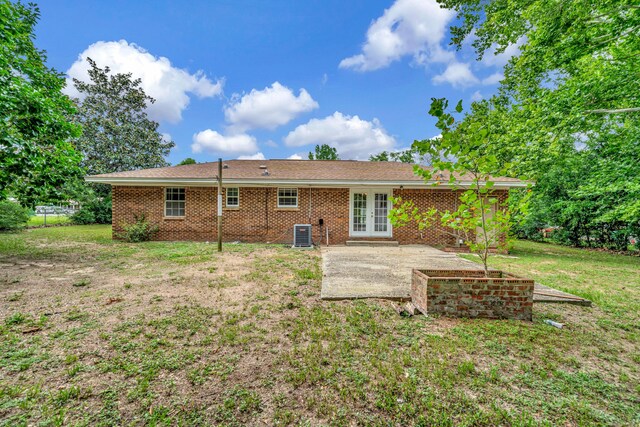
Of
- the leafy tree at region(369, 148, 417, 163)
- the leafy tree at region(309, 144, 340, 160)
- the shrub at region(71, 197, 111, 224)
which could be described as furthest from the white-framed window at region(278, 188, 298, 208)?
the leafy tree at region(309, 144, 340, 160)

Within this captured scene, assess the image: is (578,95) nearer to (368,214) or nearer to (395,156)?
(368,214)

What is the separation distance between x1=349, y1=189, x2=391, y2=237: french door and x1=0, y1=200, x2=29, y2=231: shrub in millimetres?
15305

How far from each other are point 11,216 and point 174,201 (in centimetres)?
882

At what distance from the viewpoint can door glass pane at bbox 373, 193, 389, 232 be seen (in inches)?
423

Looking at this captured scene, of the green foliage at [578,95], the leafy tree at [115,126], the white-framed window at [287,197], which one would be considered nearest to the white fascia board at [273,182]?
the white-framed window at [287,197]

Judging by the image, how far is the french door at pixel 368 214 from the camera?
10656 mm

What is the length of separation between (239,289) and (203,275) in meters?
1.32

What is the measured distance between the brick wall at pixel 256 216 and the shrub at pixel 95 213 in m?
10.7

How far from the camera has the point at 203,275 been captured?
18.1 feet

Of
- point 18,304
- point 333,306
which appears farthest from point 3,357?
point 333,306

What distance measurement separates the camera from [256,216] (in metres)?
10.6

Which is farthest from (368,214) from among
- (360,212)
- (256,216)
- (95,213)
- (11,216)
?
(95,213)

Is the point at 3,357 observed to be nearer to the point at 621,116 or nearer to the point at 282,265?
the point at 282,265

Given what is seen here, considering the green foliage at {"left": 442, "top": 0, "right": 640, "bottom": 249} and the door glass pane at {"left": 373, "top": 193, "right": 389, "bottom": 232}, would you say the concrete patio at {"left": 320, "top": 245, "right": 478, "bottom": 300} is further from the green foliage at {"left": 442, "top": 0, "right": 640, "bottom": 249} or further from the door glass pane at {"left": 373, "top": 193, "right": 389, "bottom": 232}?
the green foliage at {"left": 442, "top": 0, "right": 640, "bottom": 249}
